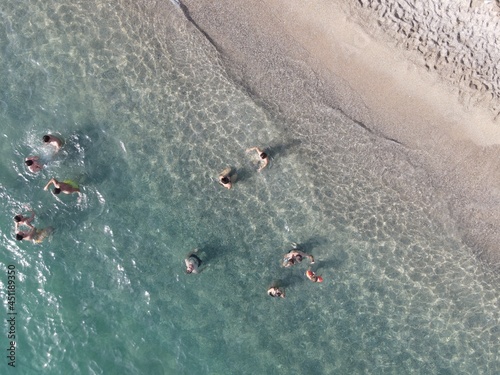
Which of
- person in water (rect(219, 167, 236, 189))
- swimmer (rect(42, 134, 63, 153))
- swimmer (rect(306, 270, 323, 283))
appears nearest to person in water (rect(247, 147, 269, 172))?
person in water (rect(219, 167, 236, 189))

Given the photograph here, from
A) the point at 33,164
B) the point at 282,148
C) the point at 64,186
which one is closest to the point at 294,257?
the point at 282,148

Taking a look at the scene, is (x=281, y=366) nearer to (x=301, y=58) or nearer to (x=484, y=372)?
(x=484, y=372)

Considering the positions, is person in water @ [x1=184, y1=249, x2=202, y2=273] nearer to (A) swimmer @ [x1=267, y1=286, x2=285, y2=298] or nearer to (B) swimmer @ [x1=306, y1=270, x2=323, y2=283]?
(A) swimmer @ [x1=267, y1=286, x2=285, y2=298]

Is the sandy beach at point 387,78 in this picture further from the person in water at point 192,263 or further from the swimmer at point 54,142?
the swimmer at point 54,142

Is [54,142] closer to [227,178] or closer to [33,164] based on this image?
[33,164]

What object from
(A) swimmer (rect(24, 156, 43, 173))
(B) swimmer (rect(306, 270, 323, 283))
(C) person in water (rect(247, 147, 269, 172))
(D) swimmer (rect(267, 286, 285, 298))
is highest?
(C) person in water (rect(247, 147, 269, 172))
